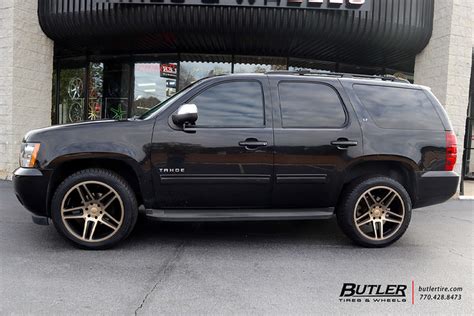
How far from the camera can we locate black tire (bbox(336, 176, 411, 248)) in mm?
4312

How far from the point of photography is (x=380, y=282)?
3.50 meters

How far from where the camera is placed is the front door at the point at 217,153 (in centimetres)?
402

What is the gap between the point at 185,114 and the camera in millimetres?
3895

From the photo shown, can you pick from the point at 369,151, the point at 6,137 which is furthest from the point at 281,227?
the point at 6,137

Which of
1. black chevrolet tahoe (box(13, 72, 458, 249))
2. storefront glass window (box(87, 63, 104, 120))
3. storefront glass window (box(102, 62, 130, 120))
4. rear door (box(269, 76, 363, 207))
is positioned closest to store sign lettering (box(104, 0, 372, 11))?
storefront glass window (box(102, 62, 130, 120))

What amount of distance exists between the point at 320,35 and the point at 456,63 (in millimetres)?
2964

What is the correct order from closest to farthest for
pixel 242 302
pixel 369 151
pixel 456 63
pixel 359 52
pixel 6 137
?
pixel 242 302 < pixel 369 151 < pixel 456 63 < pixel 6 137 < pixel 359 52

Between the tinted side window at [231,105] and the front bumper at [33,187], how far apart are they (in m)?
1.69

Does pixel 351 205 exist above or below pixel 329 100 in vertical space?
below

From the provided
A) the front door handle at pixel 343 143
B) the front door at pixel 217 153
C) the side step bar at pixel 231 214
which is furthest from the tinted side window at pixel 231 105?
the side step bar at pixel 231 214

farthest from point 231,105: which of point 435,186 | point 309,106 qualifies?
point 435,186

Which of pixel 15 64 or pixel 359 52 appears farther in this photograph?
pixel 359 52

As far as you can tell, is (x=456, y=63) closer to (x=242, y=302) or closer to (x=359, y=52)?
(x=359, y=52)

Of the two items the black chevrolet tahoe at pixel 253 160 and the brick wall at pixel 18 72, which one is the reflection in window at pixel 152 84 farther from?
the black chevrolet tahoe at pixel 253 160
